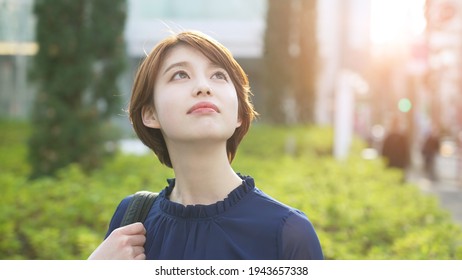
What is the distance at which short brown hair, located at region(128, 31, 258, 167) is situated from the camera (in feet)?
5.32

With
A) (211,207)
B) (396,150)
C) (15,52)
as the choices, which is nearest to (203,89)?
(211,207)

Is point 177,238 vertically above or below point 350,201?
above

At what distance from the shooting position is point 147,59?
1.68 metres

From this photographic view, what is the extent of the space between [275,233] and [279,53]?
14251mm

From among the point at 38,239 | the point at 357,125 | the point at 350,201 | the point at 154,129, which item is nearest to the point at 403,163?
the point at 350,201

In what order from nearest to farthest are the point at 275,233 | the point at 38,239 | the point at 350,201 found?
the point at 275,233
the point at 38,239
the point at 350,201

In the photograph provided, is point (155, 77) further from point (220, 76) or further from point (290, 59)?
point (290, 59)

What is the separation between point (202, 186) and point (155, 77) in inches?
11.5

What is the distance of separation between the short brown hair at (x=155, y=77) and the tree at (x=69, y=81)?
5.62 meters

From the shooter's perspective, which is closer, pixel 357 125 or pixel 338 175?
pixel 338 175

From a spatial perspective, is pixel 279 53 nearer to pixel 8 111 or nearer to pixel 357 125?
pixel 8 111

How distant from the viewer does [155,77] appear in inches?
65.6

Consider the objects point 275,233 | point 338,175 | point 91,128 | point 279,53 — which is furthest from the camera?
→ point 279,53

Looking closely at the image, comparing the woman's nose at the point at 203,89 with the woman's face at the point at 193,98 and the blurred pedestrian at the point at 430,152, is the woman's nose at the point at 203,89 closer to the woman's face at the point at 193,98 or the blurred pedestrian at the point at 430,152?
the woman's face at the point at 193,98
